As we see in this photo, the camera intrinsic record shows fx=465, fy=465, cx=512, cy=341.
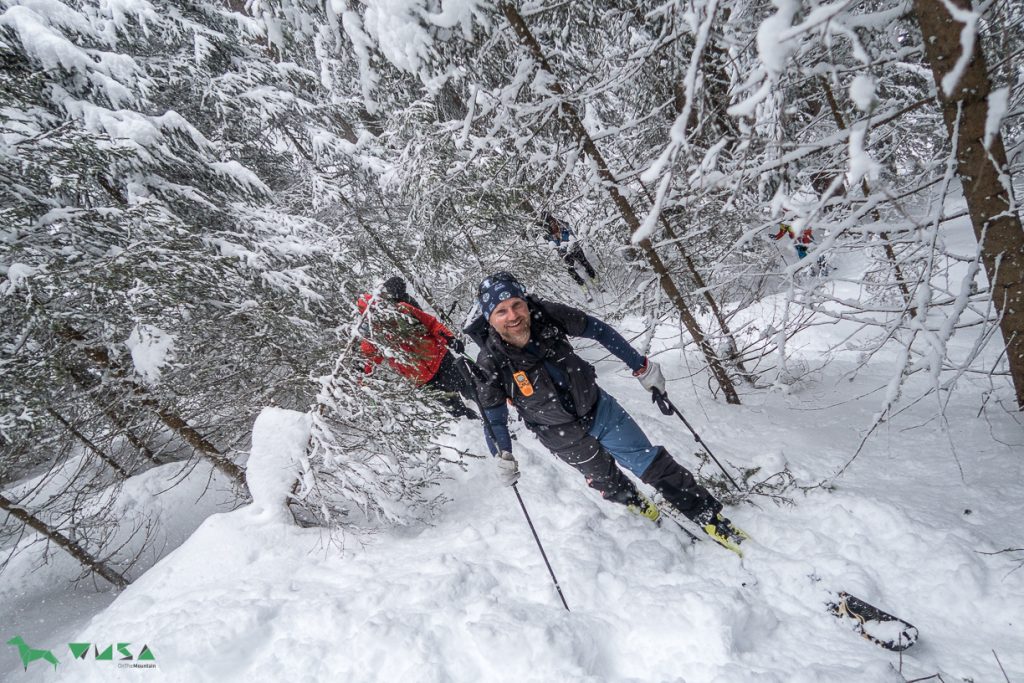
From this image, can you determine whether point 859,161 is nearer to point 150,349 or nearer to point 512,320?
point 512,320

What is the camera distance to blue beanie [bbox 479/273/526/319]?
366 cm

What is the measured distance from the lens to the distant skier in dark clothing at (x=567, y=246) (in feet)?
21.5

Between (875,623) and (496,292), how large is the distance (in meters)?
3.42

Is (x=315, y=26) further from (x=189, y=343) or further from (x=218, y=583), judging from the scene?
(x=218, y=583)

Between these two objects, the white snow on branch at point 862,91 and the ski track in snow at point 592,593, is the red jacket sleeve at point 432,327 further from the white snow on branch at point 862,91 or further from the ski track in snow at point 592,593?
the white snow on branch at point 862,91

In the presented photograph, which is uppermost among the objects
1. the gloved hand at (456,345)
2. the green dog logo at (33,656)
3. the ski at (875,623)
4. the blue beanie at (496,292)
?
the blue beanie at (496,292)

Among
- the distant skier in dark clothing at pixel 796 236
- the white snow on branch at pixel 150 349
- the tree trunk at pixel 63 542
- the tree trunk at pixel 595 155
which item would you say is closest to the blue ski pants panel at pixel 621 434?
the tree trunk at pixel 595 155

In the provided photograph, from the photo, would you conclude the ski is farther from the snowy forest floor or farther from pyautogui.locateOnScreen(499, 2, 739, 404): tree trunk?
pyautogui.locateOnScreen(499, 2, 739, 404): tree trunk

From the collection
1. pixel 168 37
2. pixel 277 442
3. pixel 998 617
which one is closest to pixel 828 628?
pixel 998 617

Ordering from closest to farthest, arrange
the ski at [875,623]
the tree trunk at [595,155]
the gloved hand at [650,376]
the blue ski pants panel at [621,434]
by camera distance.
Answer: the ski at [875,623], the blue ski pants panel at [621,434], the gloved hand at [650,376], the tree trunk at [595,155]

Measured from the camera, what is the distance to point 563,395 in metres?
3.98

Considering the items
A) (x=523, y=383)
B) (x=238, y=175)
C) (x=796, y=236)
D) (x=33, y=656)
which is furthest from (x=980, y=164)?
(x=238, y=175)

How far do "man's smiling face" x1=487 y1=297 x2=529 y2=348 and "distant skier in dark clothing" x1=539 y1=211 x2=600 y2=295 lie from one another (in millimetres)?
2446

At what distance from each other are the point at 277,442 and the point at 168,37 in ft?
28.0
